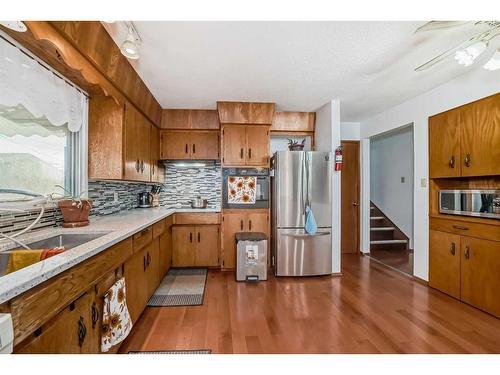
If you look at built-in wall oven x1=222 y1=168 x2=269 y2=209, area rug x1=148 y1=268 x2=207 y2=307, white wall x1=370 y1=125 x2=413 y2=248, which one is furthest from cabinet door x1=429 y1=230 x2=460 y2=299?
area rug x1=148 y1=268 x2=207 y2=307

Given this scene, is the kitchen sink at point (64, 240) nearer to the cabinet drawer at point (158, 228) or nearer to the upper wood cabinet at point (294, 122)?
the cabinet drawer at point (158, 228)

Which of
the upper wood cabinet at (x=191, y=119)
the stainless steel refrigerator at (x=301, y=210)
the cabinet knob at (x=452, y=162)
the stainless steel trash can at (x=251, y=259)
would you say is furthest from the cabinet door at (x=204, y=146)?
the cabinet knob at (x=452, y=162)

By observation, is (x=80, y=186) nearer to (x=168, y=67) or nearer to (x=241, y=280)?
(x=168, y=67)

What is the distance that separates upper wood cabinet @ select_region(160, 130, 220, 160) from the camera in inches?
141

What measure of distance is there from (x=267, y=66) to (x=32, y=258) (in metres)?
2.22

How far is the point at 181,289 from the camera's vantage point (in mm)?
2725

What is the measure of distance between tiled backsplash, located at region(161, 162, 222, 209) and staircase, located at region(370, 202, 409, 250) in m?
3.03

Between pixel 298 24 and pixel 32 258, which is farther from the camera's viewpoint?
pixel 298 24

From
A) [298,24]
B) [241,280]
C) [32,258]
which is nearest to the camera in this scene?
[32,258]

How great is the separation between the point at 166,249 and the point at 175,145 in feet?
Answer: 5.01

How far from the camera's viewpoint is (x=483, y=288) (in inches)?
86.3

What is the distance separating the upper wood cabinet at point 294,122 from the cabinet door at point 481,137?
1.78 metres
